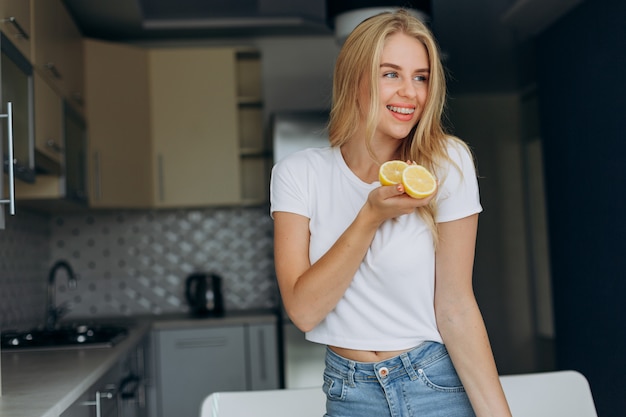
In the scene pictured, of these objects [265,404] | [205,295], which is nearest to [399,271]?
[265,404]

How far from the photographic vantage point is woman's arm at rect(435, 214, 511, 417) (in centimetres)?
140

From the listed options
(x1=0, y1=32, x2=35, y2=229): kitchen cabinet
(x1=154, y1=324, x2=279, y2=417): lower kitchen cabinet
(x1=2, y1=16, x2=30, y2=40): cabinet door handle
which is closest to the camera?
(x1=0, y1=32, x2=35, y2=229): kitchen cabinet

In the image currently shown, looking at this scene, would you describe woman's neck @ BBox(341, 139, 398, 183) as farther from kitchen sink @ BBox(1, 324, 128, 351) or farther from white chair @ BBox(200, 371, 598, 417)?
kitchen sink @ BBox(1, 324, 128, 351)

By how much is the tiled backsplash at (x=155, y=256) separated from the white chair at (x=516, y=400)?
2.86 meters

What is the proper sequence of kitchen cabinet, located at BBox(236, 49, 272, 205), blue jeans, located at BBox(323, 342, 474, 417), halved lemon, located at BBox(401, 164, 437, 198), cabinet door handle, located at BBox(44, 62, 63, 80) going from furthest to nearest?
kitchen cabinet, located at BBox(236, 49, 272, 205) < cabinet door handle, located at BBox(44, 62, 63, 80) < blue jeans, located at BBox(323, 342, 474, 417) < halved lemon, located at BBox(401, 164, 437, 198)

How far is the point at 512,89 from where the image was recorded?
6684mm

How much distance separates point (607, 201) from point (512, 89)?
348 cm

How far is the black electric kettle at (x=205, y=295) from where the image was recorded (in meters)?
4.50

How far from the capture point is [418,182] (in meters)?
1.27

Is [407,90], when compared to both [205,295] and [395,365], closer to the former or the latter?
[395,365]

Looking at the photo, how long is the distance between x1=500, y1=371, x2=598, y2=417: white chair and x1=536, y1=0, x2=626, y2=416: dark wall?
149cm

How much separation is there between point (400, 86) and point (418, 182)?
221 mm

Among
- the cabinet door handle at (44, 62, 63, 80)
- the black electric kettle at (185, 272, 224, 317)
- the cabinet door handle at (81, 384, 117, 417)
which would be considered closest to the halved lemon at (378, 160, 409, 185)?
the cabinet door handle at (81, 384, 117, 417)

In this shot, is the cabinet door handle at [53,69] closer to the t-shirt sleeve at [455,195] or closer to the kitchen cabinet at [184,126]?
the kitchen cabinet at [184,126]
